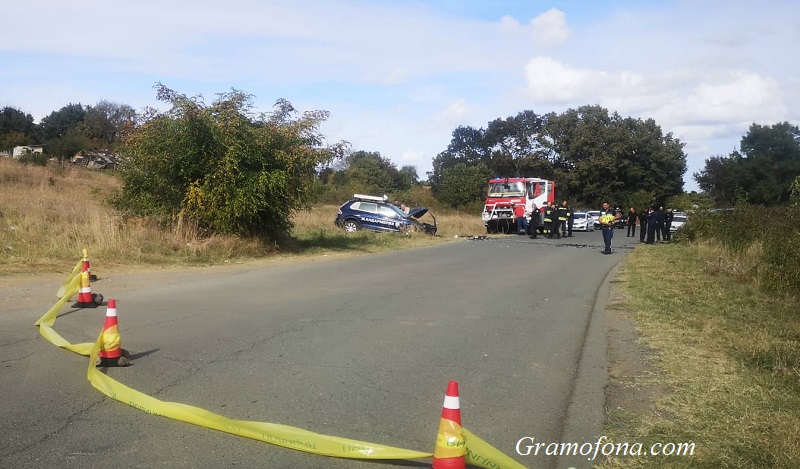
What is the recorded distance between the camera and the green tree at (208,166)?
1806 cm

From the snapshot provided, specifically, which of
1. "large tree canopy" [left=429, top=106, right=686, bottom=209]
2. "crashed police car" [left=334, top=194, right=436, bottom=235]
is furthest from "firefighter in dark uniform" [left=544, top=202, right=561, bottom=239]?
"large tree canopy" [left=429, top=106, right=686, bottom=209]

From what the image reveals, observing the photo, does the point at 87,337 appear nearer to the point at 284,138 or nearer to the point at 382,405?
the point at 382,405

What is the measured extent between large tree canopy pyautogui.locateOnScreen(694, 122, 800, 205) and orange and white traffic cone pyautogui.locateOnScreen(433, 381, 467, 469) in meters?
52.0


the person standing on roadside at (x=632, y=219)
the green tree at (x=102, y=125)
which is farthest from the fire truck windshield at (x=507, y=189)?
the green tree at (x=102, y=125)

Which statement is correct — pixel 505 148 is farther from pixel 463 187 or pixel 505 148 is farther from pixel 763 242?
pixel 763 242

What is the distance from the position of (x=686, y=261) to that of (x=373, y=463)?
1630cm

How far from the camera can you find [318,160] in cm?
1994

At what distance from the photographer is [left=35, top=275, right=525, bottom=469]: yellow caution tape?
13.7 ft

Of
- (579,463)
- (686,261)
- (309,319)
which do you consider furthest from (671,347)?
(686,261)

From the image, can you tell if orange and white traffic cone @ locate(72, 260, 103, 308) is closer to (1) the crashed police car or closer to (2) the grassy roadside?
(2) the grassy roadside

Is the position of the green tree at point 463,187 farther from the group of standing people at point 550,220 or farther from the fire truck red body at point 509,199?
the group of standing people at point 550,220

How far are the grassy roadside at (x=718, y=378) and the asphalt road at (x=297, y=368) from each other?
516 mm

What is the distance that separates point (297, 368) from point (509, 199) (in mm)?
31421

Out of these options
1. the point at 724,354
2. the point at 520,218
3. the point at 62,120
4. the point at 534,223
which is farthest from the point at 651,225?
the point at 62,120
